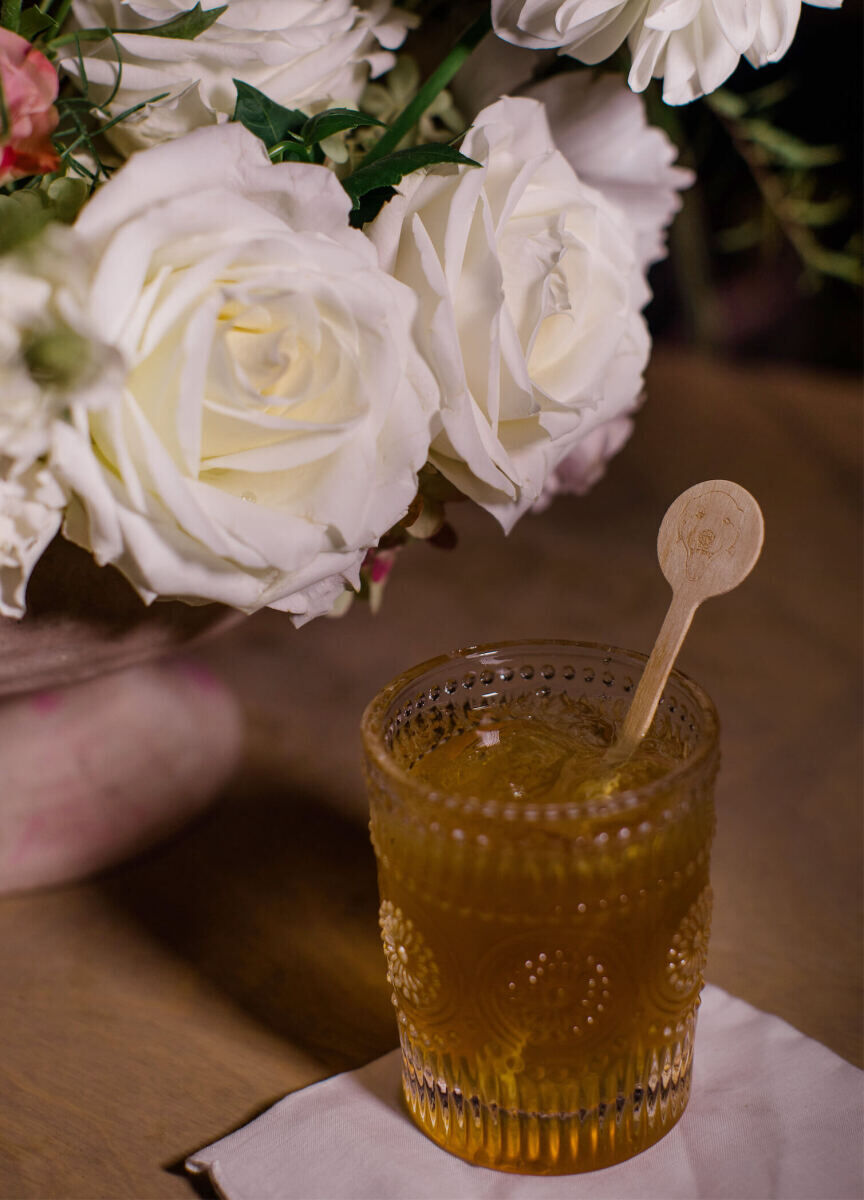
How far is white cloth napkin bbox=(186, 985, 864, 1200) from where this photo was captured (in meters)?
0.37

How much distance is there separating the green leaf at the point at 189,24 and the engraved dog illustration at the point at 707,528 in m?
0.22

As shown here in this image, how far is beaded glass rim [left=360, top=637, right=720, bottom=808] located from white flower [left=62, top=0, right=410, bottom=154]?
0.20 m

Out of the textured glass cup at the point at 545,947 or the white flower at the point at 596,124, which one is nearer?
the textured glass cup at the point at 545,947

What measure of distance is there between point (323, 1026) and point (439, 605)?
13.6 inches

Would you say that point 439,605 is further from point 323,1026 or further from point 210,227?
point 210,227

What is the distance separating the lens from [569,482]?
0.57 metres

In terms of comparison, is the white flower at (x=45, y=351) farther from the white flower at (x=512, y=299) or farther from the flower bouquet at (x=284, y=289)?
the white flower at (x=512, y=299)

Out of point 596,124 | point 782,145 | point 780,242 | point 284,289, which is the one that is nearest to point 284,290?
point 284,289

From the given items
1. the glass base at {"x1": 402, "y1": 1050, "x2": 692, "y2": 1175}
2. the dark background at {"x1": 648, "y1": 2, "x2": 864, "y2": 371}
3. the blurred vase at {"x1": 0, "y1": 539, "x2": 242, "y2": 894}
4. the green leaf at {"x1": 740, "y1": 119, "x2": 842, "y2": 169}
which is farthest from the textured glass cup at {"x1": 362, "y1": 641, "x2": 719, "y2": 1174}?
the dark background at {"x1": 648, "y1": 2, "x2": 864, "y2": 371}

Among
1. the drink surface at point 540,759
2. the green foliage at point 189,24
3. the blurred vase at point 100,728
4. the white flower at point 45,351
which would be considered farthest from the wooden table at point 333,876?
the green foliage at point 189,24

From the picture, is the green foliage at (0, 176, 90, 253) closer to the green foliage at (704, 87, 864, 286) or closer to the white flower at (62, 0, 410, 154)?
the white flower at (62, 0, 410, 154)

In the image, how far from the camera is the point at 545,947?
351 millimetres

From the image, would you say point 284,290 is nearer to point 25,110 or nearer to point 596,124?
point 25,110

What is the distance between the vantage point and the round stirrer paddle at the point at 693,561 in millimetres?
375
